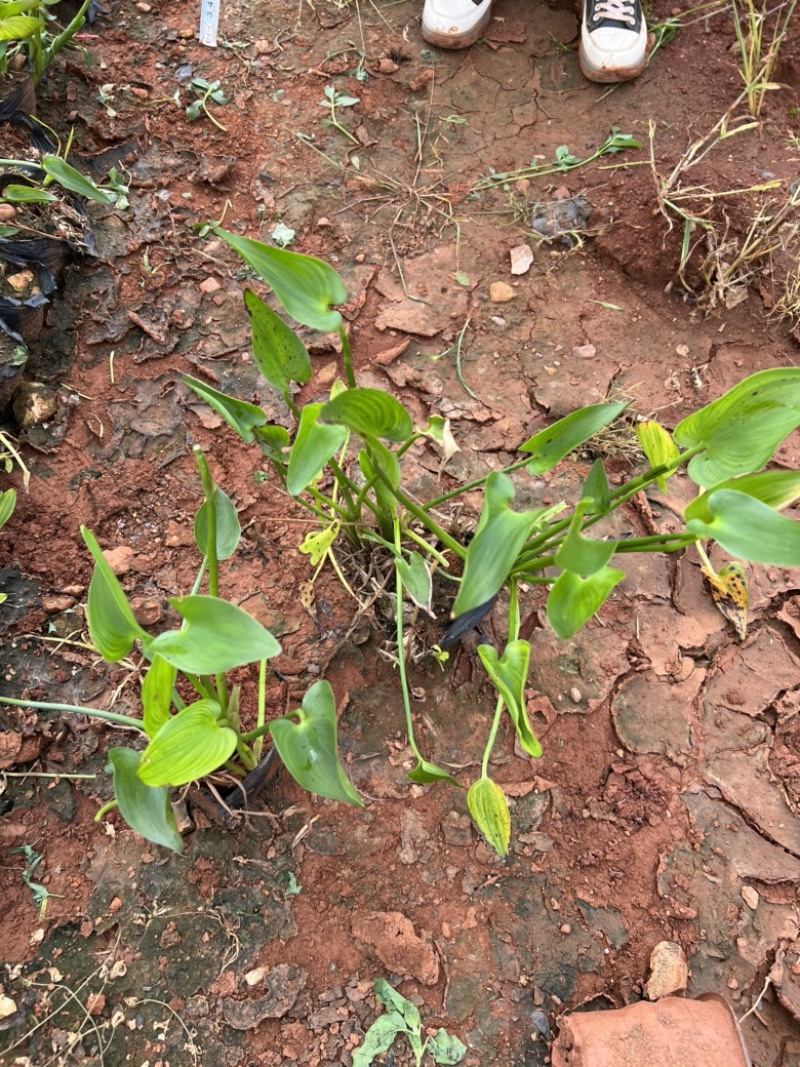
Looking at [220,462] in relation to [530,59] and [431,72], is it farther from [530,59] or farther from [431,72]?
[530,59]

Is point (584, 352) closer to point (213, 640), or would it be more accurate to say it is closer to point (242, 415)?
point (242, 415)

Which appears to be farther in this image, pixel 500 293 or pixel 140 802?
pixel 500 293

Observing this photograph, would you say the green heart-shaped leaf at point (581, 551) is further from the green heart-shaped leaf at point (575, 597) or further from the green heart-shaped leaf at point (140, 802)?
the green heart-shaped leaf at point (140, 802)

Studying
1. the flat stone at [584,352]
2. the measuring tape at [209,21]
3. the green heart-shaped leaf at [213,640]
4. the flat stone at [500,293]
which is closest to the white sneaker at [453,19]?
the measuring tape at [209,21]

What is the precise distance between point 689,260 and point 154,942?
75.9 inches

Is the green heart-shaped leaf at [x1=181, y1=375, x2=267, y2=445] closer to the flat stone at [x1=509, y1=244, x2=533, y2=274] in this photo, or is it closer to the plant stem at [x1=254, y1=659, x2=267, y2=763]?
the plant stem at [x1=254, y1=659, x2=267, y2=763]

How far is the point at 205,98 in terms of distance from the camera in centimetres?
203

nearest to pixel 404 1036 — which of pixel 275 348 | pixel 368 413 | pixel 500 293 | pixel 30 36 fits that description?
pixel 368 413

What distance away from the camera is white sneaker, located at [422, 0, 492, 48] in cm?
211

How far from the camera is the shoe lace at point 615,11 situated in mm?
2070

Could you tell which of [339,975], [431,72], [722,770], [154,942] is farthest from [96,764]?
[431,72]

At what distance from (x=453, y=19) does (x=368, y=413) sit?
180cm

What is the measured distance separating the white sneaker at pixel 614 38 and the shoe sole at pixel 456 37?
315mm

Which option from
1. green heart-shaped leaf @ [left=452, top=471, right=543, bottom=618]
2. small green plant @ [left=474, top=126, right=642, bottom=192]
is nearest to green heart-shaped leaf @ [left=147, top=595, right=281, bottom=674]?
green heart-shaped leaf @ [left=452, top=471, right=543, bottom=618]
